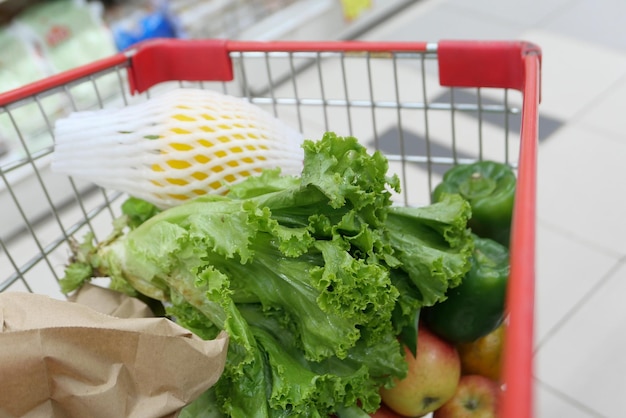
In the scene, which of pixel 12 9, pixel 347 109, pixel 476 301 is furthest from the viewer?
pixel 12 9

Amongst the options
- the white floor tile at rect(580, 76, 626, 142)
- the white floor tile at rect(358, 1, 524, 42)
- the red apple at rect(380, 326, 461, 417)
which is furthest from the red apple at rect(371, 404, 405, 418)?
the white floor tile at rect(358, 1, 524, 42)

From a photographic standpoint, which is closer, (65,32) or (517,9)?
(65,32)

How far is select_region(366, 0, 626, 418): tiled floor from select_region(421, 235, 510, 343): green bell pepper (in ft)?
0.37

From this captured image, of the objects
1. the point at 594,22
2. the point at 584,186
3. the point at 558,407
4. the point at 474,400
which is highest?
the point at 474,400

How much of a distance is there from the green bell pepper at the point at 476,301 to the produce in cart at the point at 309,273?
0.05 metres

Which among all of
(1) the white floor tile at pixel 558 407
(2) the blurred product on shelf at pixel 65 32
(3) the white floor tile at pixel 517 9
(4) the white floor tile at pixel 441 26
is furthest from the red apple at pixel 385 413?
(3) the white floor tile at pixel 517 9

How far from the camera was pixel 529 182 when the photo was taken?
0.58 m

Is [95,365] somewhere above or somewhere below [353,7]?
above

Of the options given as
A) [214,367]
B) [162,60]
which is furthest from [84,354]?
[162,60]

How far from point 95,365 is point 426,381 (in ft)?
1.36

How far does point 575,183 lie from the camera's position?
1.86 m

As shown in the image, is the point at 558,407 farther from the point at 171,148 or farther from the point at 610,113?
the point at 610,113

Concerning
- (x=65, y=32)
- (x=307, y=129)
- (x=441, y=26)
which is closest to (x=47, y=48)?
(x=65, y=32)

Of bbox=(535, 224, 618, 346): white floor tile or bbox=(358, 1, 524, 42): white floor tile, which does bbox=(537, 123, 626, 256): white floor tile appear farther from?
bbox=(358, 1, 524, 42): white floor tile
